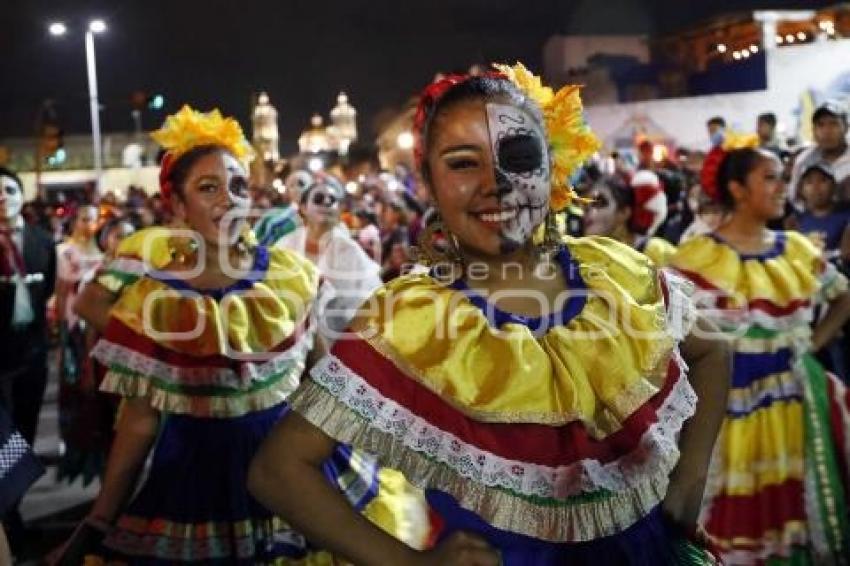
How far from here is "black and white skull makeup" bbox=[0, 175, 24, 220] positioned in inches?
262

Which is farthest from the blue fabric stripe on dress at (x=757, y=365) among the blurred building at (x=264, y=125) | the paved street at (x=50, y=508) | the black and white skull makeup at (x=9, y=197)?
the blurred building at (x=264, y=125)

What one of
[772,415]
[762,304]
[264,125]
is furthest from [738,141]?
[264,125]

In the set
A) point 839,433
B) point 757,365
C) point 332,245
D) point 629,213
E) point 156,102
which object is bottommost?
point 839,433

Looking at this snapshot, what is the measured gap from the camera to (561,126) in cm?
265

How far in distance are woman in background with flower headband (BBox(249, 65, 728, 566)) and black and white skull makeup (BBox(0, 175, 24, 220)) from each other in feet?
16.3

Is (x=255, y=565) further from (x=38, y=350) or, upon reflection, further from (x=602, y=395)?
(x=38, y=350)

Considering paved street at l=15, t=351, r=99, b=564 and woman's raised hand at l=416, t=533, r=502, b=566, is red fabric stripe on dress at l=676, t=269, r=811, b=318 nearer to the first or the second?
woman's raised hand at l=416, t=533, r=502, b=566

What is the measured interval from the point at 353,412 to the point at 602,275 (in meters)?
0.78

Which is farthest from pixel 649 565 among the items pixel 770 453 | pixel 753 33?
pixel 753 33

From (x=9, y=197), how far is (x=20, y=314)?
0.79m

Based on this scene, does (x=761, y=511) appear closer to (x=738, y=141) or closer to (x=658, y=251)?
(x=658, y=251)

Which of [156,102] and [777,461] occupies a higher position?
[156,102]

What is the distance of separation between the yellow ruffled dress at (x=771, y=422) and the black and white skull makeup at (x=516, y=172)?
265cm

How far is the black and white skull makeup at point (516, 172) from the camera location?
7.95ft
